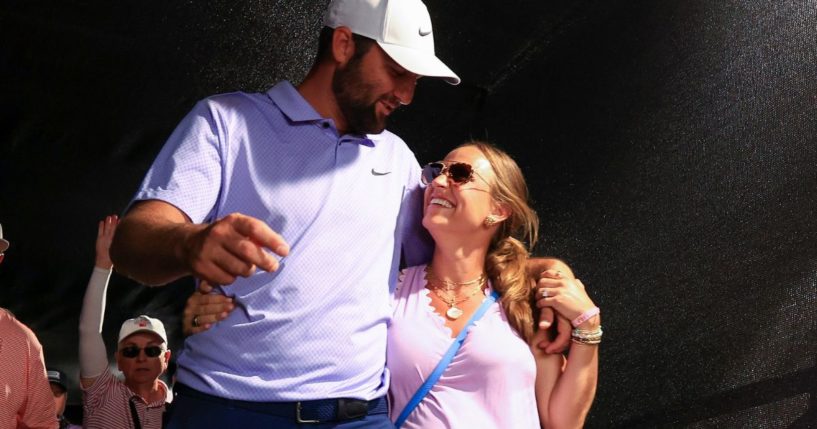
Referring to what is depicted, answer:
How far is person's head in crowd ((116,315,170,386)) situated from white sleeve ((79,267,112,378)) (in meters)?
0.26

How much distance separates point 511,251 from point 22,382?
158 centimetres

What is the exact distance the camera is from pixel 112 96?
10.9ft

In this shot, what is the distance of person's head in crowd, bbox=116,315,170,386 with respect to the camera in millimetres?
3607

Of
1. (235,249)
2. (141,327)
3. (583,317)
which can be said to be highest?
(235,249)

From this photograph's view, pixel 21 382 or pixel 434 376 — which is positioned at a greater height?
pixel 434 376

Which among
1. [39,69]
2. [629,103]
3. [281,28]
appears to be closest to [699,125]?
[629,103]

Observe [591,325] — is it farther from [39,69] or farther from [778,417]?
[39,69]

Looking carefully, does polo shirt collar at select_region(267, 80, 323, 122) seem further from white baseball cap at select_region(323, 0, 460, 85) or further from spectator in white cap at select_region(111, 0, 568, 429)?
white baseball cap at select_region(323, 0, 460, 85)

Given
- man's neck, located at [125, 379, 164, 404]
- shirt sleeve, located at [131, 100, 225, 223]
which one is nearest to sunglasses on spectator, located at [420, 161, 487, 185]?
shirt sleeve, located at [131, 100, 225, 223]

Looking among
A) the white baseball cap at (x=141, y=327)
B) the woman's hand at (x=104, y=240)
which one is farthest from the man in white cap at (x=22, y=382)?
the white baseball cap at (x=141, y=327)

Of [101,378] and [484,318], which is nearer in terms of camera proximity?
[484,318]

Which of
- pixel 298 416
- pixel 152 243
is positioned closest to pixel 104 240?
pixel 298 416

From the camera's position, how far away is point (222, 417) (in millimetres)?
1615

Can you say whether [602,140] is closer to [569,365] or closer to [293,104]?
[569,365]
